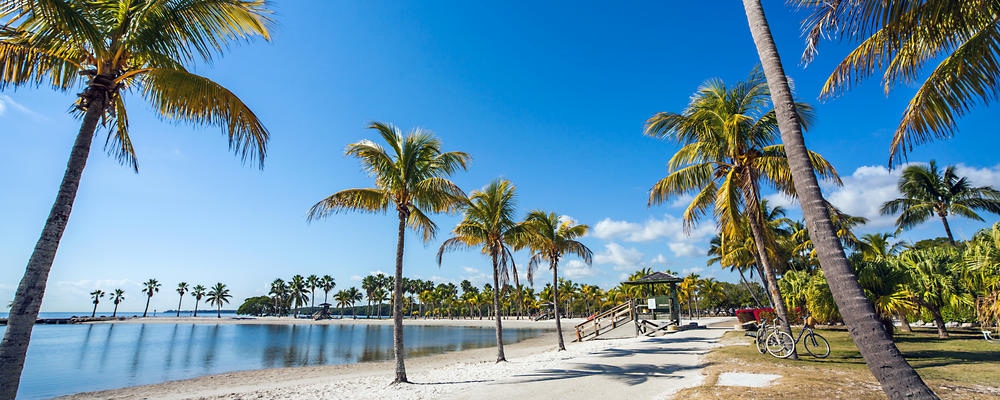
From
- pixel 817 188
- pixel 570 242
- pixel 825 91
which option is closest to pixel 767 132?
pixel 825 91

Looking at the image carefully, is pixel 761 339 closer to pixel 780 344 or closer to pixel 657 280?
pixel 780 344

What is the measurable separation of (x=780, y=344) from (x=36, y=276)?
49.9 feet

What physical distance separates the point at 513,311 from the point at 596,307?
2566cm

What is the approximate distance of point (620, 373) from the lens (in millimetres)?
10367

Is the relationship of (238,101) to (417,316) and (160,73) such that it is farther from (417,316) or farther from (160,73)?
(417,316)

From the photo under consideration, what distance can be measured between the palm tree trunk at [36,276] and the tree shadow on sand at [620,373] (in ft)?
28.3

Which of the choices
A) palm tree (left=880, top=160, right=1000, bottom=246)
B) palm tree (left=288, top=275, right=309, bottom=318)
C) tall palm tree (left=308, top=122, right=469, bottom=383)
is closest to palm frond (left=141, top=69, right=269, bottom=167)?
tall palm tree (left=308, top=122, right=469, bottom=383)

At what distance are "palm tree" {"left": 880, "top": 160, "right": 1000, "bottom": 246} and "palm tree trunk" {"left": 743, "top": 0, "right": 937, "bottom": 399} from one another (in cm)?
3048

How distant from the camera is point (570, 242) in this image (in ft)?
70.2

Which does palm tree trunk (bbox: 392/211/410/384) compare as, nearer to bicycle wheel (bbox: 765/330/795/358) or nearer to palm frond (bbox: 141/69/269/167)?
palm frond (bbox: 141/69/269/167)

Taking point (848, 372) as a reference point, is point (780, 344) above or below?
above

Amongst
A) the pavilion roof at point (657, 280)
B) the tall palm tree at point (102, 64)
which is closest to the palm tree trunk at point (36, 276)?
the tall palm tree at point (102, 64)

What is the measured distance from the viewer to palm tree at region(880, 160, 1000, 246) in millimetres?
24562

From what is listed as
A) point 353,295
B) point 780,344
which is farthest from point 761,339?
point 353,295
